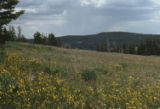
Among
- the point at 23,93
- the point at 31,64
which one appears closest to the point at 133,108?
the point at 23,93

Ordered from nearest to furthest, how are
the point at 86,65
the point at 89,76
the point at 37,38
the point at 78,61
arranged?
1. the point at 89,76
2. the point at 86,65
3. the point at 78,61
4. the point at 37,38

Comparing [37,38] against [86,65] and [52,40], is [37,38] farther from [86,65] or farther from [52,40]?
[86,65]

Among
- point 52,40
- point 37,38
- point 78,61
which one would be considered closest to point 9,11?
point 78,61

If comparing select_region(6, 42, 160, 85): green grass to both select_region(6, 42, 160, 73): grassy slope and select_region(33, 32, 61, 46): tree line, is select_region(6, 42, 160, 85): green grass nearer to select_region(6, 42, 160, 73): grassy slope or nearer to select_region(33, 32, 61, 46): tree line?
select_region(6, 42, 160, 73): grassy slope

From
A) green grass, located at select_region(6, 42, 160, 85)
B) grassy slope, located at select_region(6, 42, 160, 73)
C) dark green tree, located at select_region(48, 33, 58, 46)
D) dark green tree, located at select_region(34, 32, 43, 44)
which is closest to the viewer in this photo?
green grass, located at select_region(6, 42, 160, 85)

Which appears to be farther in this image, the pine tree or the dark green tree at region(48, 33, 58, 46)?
the dark green tree at region(48, 33, 58, 46)

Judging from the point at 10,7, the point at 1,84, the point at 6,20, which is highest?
the point at 10,7

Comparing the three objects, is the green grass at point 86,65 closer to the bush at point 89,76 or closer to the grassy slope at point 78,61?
the grassy slope at point 78,61

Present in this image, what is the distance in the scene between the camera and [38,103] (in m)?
4.67

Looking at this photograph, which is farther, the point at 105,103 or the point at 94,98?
the point at 94,98

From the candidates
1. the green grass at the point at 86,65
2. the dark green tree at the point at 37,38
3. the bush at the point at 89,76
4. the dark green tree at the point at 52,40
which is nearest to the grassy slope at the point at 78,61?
the green grass at the point at 86,65

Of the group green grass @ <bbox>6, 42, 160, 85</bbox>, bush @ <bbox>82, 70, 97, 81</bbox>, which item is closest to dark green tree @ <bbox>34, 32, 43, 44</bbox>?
green grass @ <bbox>6, 42, 160, 85</bbox>

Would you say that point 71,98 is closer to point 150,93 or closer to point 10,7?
point 150,93

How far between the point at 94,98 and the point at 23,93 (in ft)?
6.69
